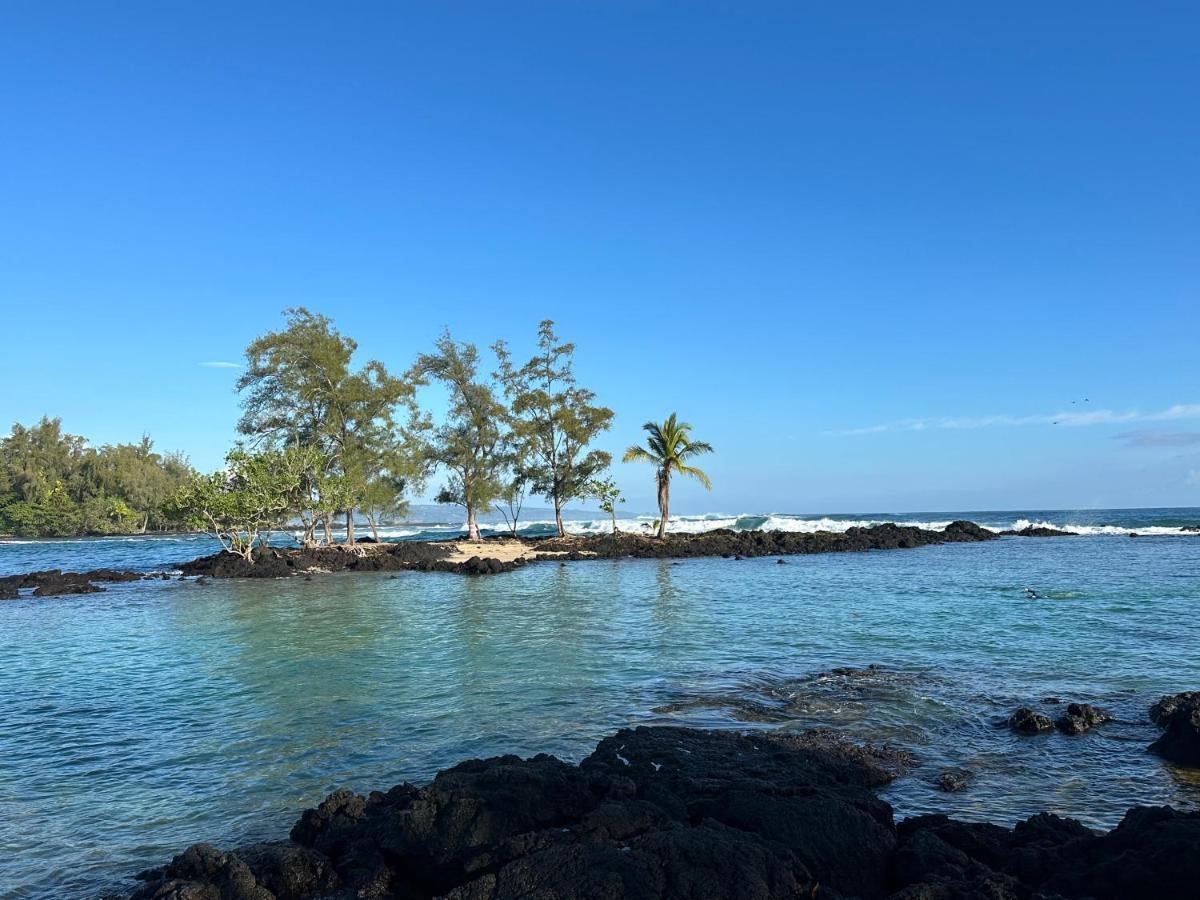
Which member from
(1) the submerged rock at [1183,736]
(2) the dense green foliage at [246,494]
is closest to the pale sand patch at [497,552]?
(2) the dense green foliage at [246,494]

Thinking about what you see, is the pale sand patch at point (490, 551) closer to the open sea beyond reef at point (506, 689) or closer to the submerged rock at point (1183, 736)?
the open sea beyond reef at point (506, 689)

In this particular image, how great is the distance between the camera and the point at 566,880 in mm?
5129

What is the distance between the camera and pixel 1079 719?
1041 cm

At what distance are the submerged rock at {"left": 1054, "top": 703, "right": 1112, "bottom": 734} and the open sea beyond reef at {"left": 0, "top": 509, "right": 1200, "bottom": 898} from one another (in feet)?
0.63

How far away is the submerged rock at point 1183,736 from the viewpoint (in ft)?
29.5

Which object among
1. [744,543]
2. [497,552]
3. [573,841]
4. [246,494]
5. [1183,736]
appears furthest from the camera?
[744,543]

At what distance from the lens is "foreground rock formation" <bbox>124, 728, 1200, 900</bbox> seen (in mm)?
5199

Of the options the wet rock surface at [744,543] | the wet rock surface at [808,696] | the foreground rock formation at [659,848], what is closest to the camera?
the foreground rock formation at [659,848]

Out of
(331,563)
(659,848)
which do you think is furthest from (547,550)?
(659,848)

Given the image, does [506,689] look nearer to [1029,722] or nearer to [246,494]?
[1029,722]

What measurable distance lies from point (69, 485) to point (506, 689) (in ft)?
366

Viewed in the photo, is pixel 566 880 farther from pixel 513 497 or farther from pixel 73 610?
pixel 513 497

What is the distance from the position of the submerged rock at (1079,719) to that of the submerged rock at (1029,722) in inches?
6.7

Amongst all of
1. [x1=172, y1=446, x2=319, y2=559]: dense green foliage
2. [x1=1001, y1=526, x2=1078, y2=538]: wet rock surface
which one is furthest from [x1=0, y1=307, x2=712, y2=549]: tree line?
[x1=1001, y1=526, x2=1078, y2=538]: wet rock surface
